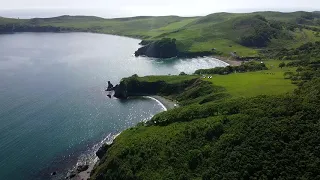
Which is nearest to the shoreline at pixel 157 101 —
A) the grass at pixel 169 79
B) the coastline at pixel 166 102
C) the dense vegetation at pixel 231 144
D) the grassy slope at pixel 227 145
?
the coastline at pixel 166 102

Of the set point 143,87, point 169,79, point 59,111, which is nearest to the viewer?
point 59,111

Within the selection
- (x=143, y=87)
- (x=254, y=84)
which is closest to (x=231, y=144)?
(x=254, y=84)

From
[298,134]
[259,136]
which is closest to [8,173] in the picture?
[259,136]

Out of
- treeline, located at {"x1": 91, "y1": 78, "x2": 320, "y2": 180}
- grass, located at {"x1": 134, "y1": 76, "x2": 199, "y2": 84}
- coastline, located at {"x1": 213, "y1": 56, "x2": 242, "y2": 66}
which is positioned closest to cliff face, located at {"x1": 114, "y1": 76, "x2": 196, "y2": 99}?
grass, located at {"x1": 134, "y1": 76, "x2": 199, "y2": 84}

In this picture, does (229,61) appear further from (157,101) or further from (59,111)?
(59,111)

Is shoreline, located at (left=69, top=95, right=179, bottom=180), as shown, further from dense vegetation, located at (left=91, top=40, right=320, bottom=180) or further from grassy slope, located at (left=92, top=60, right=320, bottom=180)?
grassy slope, located at (left=92, top=60, right=320, bottom=180)

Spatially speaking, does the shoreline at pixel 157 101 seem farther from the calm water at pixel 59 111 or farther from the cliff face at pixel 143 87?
the cliff face at pixel 143 87
